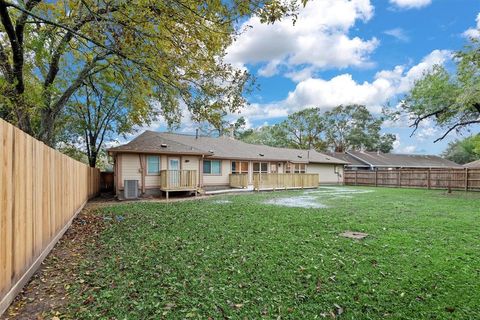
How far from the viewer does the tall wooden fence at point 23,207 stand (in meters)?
2.57

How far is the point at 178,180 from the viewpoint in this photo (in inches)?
560

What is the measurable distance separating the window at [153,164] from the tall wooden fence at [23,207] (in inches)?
385

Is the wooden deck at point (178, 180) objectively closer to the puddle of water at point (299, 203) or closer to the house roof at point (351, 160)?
the puddle of water at point (299, 203)

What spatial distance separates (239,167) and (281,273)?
52.3ft

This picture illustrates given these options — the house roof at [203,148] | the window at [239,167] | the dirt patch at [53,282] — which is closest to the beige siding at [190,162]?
the house roof at [203,148]

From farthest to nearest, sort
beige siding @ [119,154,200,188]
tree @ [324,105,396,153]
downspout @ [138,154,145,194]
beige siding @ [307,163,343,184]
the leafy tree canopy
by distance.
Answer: tree @ [324,105,396,153], the leafy tree canopy, beige siding @ [307,163,343,184], downspout @ [138,154,145,194], beige siding @ [119,154,200,188]

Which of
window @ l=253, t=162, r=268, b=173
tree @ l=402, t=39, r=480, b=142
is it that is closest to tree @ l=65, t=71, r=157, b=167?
window @ l=253, t=162, r=268, b=173

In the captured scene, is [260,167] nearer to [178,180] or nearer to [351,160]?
[178,180]

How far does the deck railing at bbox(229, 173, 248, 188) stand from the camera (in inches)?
698

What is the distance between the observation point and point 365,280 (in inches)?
134

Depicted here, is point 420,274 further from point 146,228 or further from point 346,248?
point 146,228

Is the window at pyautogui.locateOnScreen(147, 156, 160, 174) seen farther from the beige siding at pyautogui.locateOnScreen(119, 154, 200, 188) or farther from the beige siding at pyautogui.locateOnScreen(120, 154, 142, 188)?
the beige siding at pyautogui.locateOnScreen(120, 154, 142, 188)

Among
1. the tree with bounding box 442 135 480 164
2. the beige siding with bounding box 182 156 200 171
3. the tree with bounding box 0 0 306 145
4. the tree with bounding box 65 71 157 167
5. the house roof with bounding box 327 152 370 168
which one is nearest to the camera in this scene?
the tree with bounding box 0 0 306 145

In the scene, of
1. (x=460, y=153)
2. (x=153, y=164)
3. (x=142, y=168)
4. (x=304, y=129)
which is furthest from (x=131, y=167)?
(x=460, y=153)
